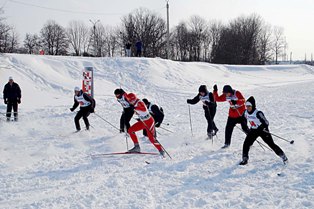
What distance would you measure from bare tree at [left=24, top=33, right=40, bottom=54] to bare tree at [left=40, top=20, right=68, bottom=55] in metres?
1.19

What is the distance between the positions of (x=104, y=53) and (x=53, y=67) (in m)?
40.7

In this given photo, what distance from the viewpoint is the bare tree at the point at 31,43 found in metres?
55.0

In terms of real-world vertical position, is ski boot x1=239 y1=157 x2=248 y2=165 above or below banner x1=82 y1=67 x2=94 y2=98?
below

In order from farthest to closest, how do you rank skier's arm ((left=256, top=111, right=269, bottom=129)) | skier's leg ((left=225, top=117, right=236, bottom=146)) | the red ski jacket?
skier's leg ((left=225, top=117, right=236, bottom=146))
the red ski jacket
skier's arm ((left=256, top=111, right=269, bottom=129))

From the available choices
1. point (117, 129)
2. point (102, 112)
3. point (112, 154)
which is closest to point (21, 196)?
point (112, 154)

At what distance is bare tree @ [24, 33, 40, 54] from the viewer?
5503cm

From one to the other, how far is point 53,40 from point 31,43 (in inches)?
166

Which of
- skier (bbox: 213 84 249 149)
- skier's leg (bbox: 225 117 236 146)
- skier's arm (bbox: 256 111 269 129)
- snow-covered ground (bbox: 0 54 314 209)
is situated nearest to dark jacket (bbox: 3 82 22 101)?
snow-covered ground (bbox: 0 54 314 209)

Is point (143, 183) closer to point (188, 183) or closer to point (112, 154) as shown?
point (188, 183)

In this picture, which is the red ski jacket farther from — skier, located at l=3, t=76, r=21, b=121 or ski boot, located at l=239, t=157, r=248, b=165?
skier, located at l=3, t=76, r=21, b=121

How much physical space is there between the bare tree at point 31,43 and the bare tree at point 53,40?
119cm

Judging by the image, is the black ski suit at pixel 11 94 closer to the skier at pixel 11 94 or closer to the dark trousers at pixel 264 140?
the skier at pixel 11 94

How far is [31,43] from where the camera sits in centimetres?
5553

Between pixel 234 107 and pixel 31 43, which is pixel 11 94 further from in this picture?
pixel 31 43
